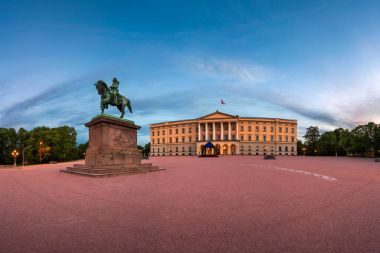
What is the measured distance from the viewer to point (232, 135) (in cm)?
8738

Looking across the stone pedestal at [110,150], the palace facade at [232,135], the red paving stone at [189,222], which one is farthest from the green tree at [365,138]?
the stone pedestal at [110,150]

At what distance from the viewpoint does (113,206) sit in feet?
18.7

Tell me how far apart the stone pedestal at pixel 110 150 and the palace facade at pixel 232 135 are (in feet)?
223

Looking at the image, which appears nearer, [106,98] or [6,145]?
[106,98]

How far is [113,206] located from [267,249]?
427 cm

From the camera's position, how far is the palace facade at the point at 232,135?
8506cm

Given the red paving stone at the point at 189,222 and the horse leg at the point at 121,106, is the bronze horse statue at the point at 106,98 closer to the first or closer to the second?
the horse leg at the point at 121,106

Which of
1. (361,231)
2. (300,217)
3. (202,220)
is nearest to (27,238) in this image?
(202,220)

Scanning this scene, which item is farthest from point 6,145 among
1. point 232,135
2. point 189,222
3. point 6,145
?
point 232,135

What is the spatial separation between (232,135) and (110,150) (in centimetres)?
7690

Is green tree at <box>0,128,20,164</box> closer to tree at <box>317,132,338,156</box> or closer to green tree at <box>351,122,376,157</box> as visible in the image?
green tree at <box>351,122,376,157</box>

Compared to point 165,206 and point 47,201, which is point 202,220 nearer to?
point 165,206

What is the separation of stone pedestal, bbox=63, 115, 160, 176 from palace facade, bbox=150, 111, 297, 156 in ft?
223

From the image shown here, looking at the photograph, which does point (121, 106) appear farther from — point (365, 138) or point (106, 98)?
point (365, 138)
